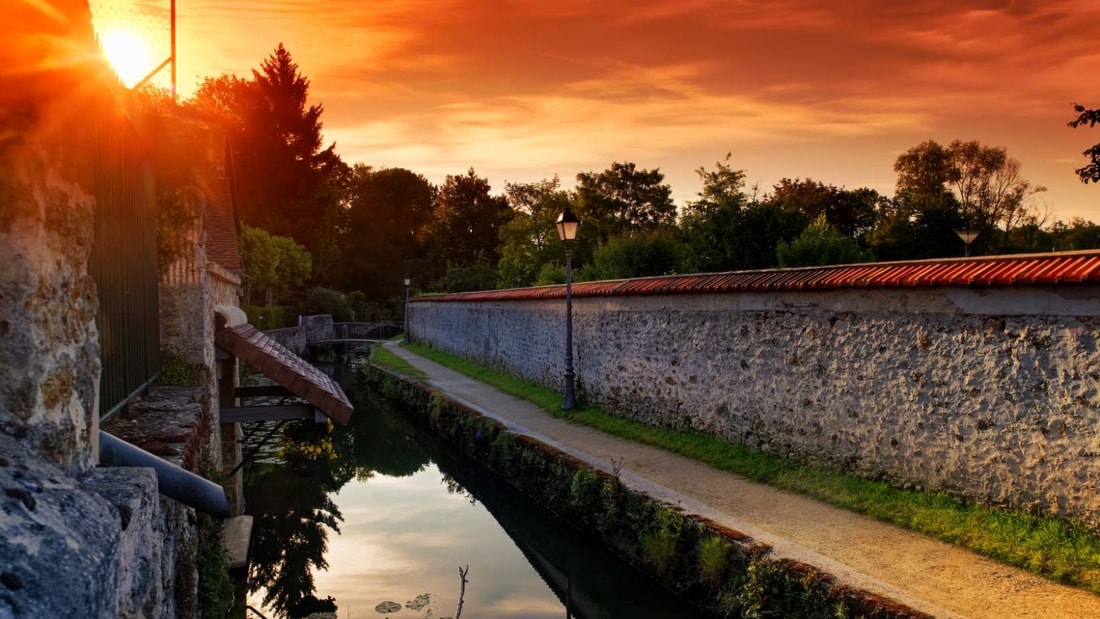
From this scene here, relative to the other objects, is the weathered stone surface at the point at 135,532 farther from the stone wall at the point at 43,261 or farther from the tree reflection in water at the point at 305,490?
the tree reflection in water at the point at 305,490

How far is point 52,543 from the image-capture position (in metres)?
1.39

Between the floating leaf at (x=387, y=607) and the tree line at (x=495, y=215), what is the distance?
14.3m

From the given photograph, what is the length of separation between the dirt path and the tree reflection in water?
Answer: 3.51 m

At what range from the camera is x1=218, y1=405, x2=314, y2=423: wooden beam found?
666 cm

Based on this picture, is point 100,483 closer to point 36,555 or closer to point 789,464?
point 36,555

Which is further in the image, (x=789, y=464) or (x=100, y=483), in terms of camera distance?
(x=789, y=464)

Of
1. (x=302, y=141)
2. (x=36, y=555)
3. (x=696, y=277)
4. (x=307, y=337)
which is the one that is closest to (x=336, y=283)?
(x=302, y=141)

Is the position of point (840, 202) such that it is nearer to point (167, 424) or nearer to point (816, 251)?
point (816, 251)

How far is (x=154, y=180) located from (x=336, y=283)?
4810cm

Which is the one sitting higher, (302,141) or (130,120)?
(302,141)

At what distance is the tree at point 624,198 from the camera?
3991cm

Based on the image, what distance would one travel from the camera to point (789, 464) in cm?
834

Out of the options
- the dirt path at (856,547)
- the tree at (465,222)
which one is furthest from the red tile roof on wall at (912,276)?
the tree at (465,222)

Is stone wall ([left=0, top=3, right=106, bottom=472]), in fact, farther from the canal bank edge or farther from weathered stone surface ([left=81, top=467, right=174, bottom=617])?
the canal bank edge
